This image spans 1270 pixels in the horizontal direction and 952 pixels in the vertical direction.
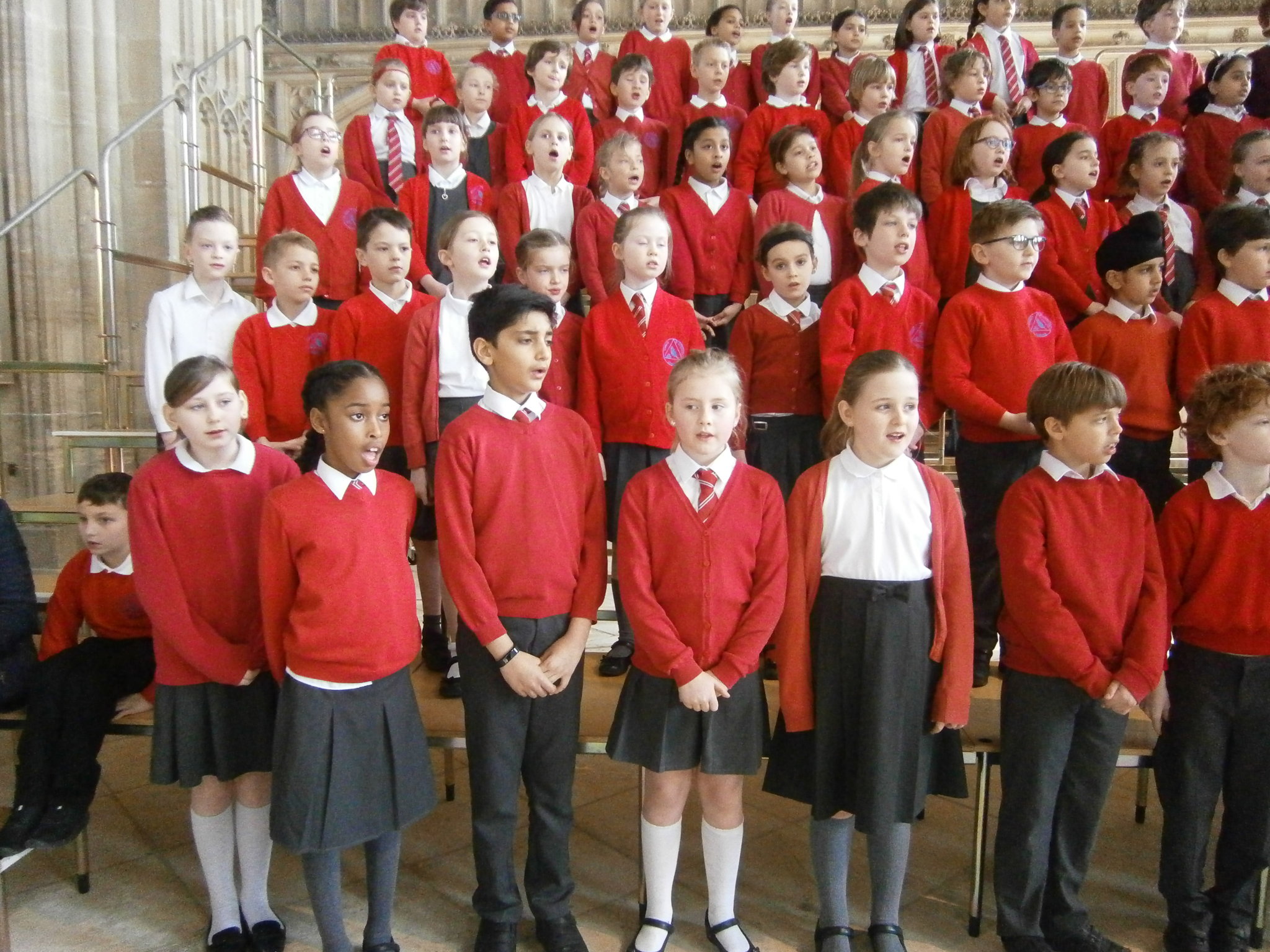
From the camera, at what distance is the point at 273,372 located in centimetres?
304

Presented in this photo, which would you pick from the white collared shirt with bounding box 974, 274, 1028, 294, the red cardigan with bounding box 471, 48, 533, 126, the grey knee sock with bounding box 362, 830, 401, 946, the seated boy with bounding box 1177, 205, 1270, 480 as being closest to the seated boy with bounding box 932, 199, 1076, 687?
the white collared shirt with bounding box 974, 274, 1028, 294

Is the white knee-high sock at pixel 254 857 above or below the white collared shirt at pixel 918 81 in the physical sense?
below

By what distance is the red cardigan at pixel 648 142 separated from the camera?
474 cm

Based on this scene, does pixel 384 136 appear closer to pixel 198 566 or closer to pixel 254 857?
pixel 198 566

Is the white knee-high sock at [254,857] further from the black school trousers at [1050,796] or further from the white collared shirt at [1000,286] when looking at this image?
the white collared shirt at [1000,286]

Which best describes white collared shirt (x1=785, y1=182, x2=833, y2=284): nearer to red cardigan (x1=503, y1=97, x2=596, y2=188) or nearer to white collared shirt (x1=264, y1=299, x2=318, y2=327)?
red cardigan (x1=503, y1=97, x2=596, y2=188)

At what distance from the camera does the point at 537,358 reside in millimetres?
2213

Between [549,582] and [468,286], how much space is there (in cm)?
117

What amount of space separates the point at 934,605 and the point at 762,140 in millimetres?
3104

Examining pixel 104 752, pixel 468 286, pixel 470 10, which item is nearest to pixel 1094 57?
pixel 470 10

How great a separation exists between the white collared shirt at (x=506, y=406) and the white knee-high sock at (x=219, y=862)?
3.97 feet

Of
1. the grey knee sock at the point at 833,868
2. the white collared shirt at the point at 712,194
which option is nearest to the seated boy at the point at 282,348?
the white collared shirt at the point at 712,194

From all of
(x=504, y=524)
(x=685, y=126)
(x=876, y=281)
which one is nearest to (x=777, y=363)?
(x=876, y=281)

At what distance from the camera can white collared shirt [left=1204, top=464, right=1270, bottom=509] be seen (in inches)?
85.8
